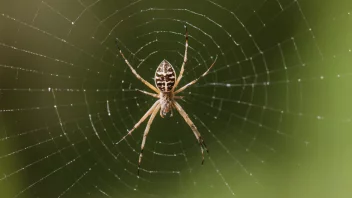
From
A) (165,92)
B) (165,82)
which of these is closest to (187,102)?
(165,92)

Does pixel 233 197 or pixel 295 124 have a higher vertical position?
pixel 295 124

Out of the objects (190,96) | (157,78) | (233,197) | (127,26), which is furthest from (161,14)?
(233,197)

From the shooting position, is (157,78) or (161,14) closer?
(157,78)

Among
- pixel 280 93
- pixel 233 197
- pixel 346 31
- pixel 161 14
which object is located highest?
pixel 161 14

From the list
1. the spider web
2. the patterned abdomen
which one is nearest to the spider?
the patterned abdomen

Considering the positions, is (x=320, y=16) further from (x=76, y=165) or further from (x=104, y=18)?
(x=76, y=165)

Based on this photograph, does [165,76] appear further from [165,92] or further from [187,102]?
[187,102]
